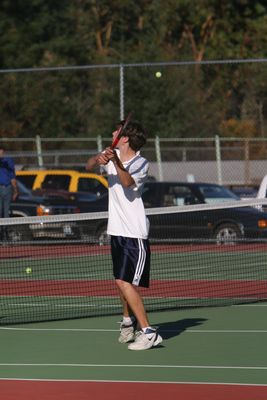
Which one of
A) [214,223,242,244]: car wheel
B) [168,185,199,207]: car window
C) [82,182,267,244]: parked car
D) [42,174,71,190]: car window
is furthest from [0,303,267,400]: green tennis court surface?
[42,174,71,190]: car window

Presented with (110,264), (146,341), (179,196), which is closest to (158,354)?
(146,341)

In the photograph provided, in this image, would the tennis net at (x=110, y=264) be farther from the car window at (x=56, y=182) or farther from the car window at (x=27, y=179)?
the car window at (x=27, y=179)

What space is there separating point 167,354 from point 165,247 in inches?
389

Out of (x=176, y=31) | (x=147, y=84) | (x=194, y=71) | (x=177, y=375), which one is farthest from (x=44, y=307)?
(x=176, y=31)

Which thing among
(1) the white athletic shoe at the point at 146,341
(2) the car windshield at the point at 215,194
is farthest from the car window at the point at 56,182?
(1) the white athletic shoe at the point at 146,341

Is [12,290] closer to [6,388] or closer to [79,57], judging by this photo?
[6,388]

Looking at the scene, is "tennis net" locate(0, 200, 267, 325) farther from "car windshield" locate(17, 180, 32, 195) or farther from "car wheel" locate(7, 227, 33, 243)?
"car windshield" locate(17, 180, 32, 195)

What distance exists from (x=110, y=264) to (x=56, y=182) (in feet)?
33.2

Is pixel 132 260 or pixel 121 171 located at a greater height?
pixel 121 171

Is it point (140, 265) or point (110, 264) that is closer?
point (140, 265)

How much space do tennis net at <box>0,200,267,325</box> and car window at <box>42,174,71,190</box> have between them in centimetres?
570

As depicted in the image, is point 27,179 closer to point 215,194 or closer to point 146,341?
point 215,194

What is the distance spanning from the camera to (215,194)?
2498cm

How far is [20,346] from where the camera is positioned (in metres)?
10.8
